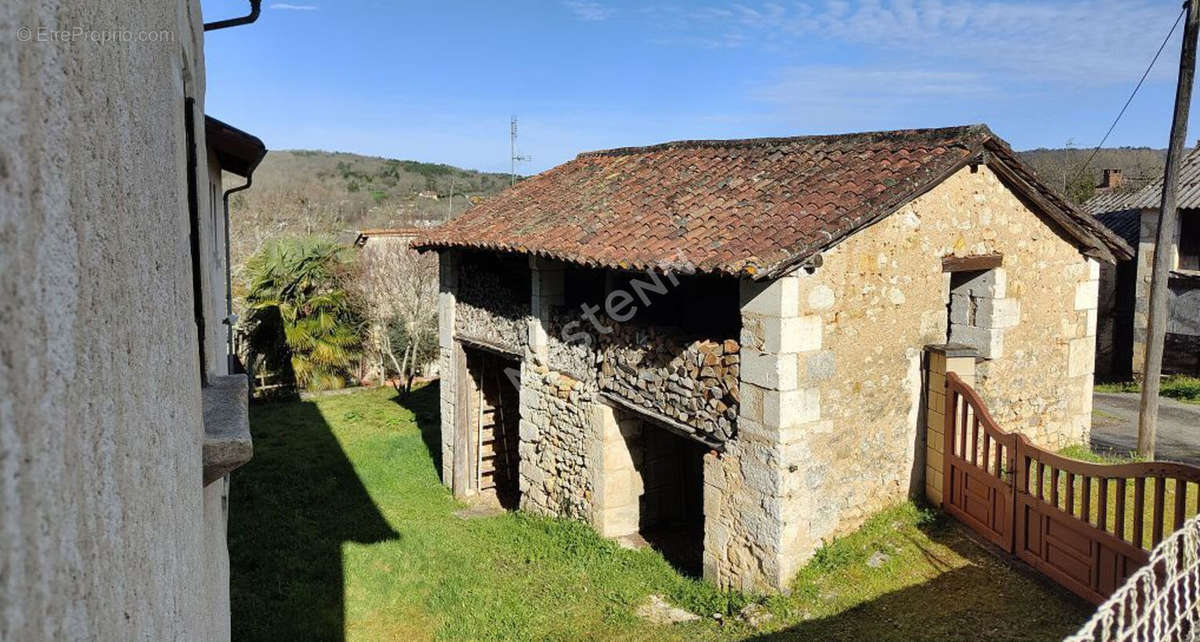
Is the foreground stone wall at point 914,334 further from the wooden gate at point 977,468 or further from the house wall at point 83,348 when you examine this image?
the house wall at point 83,348

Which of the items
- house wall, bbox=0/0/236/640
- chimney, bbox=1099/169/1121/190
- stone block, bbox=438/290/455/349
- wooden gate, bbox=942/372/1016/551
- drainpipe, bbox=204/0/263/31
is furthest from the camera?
chimney, bbox=1099/169/1121/190

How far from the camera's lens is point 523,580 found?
8.80 meters

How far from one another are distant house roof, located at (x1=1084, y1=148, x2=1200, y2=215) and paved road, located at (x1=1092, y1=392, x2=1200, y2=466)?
4107 mm

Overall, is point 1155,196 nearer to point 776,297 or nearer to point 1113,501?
point 1113,501

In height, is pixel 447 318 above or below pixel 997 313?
below

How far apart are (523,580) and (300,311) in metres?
12.2

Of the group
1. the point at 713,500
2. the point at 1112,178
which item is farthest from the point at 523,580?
the point at 1112,178

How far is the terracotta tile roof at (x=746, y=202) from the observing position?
6.90m

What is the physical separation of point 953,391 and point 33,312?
791 cm

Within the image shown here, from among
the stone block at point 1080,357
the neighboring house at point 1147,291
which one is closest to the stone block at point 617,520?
the stone block at point 1080,357

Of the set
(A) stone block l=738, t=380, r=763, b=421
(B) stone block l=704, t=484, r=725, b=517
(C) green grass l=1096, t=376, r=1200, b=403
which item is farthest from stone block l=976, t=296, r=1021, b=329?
(C) green grass l=1096, t=376, r=1200, b=403

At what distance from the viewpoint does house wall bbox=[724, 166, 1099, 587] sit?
6828mm

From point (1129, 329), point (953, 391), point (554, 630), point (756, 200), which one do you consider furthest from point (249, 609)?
point (1129, 329)

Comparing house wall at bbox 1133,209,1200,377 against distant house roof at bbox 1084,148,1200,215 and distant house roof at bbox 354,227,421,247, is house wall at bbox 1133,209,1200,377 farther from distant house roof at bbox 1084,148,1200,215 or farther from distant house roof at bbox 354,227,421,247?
distant house roof at bbox 354,227,421,247
